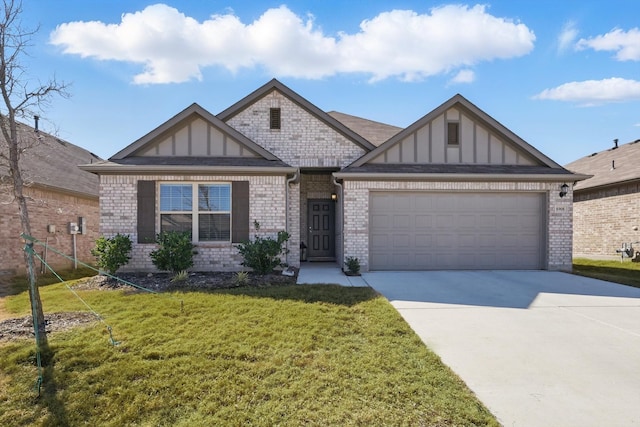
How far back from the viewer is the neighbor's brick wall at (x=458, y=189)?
9.76m

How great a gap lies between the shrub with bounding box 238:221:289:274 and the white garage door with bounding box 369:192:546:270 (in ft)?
9.08

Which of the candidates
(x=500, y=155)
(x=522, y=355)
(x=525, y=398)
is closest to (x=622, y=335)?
(x=522, y=355)

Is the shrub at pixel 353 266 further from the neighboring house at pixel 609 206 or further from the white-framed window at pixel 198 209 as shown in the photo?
the neighboring house at pixel 609 206

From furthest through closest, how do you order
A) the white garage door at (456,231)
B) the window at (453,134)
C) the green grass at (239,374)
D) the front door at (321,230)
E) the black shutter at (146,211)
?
the front door at (321,230), the window at (453,134), the white garage door at (456,231), the black shutter at (146,211), the green grass at (239,374)

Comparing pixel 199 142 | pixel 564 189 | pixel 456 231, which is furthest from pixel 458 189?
pixel 199 142

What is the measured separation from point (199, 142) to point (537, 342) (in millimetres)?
8809

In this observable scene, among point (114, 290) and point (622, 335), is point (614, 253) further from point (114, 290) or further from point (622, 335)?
point (114, 290)

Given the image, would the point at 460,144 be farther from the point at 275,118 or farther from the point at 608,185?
the point at 608,185

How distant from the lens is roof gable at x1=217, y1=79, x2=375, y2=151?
10992 mm

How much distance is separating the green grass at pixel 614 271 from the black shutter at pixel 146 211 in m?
11.6

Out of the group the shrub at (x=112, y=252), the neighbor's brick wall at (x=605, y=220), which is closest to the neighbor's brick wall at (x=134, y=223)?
the shrub at (x=112, y=252)

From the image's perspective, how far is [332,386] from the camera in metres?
3.29

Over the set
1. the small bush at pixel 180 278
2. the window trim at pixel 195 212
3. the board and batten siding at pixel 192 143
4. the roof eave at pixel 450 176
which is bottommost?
the small bush at pixel 180 278

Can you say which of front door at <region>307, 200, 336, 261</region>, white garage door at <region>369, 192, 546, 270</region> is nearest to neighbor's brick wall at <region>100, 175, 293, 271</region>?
front door at <region>307, 200, 336, 261</region>
